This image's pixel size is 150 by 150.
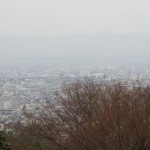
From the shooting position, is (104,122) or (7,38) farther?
(7,38)

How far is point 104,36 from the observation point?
176 metres

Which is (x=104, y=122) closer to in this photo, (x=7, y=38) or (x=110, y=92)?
(x=110, y=92)

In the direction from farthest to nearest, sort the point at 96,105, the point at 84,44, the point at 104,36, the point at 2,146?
the point at 104,36 → the point at 84,44 → the point at 96,105 → the point at 2,146

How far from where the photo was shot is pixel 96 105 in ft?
38.8

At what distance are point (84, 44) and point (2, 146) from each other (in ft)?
515

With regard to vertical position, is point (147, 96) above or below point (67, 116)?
above

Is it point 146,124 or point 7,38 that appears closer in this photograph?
point 146,124

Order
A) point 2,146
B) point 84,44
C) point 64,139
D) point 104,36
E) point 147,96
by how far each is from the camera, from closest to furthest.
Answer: point 2,146, point 147,96, point 64,139, point 84,44, point 104,36

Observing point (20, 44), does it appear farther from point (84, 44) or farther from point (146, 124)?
point (146, 124)

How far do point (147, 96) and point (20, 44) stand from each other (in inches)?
6546

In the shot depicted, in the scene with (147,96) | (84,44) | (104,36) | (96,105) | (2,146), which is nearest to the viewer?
(2,146)

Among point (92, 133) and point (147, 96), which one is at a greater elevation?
point (147, 96)

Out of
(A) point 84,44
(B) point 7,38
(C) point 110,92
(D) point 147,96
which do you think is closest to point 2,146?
(D) point 147,96

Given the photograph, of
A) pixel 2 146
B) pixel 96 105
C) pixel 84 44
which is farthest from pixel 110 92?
pixel 84 44
